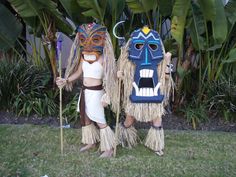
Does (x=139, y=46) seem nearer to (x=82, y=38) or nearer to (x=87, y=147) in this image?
(x=82, y=38)

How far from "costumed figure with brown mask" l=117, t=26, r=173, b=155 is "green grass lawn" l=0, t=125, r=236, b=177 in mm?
450

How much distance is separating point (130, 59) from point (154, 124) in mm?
834

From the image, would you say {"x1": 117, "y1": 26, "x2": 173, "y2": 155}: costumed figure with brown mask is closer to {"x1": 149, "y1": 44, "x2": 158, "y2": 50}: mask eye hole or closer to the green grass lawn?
{"x1": 149, "y1": 44, "x2": 158, "y2": 50}: mask eye hole

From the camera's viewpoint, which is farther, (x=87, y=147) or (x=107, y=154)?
(x=87, y=147)

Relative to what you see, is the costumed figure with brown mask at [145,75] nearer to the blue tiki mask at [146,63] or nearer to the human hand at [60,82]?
the blue tiki mask at [146,63]

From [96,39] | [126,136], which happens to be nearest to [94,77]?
[96,39]

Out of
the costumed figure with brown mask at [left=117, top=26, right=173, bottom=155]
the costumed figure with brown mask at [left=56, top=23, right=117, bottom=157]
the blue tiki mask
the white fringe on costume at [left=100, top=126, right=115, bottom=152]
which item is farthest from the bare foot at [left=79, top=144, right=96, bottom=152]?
the blue tiki mask

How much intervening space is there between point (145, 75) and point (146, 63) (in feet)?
0.47

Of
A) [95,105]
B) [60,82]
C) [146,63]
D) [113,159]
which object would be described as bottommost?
[113,159]

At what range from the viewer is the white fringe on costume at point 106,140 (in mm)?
4469

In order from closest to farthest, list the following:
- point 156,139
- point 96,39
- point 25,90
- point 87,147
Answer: point 96,39, point 156,139, point 87,147, point 25,90

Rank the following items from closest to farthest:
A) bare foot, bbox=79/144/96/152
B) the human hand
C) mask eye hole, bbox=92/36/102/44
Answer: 1. mask eye hole, bbox=92/36/102/44
2. the human hand
3. bare foot, bbox=79/144/96/152

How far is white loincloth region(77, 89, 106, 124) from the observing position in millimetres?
4453

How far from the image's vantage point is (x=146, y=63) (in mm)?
4359
